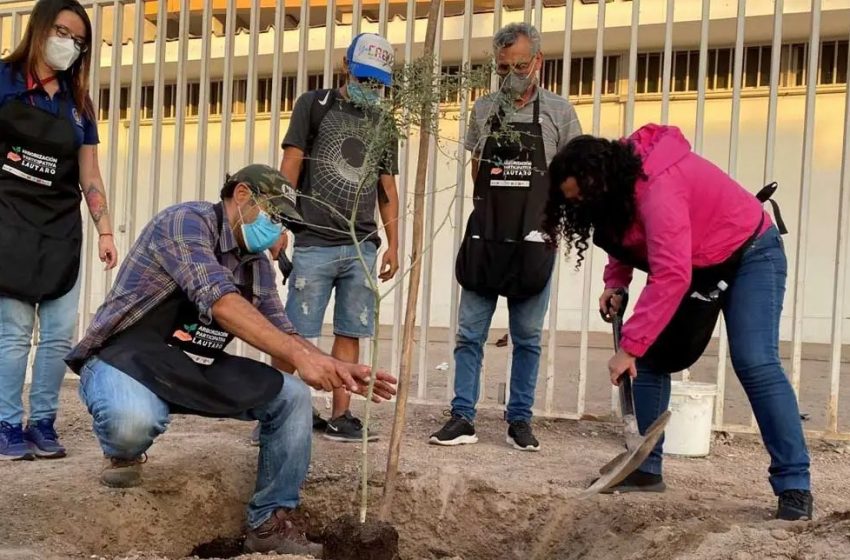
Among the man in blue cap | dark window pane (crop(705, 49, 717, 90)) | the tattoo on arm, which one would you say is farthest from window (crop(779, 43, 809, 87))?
the tattoo on arm

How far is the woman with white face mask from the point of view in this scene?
386cm

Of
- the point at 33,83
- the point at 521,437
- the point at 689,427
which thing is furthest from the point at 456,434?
the point at 33,83

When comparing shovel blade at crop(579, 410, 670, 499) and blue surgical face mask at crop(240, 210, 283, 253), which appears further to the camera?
shovel blade at crop(579, 410, 670, 499)

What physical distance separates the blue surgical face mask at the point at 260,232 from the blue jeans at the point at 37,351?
47.3 inches

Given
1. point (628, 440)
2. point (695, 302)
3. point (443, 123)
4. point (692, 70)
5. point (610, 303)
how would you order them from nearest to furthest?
1. point (695, 302)
2. point (628, 440)
3. point (610, 303)
4. point (443, 123)
5. point (692, 70)

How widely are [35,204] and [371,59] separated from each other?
163 centimetres

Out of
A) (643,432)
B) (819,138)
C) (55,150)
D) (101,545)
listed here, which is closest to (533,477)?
(643,432)

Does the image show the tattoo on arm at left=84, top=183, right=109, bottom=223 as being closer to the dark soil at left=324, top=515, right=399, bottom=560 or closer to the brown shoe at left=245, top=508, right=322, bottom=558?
the brown shoe at left=245, top=508, right=322, bottom=558

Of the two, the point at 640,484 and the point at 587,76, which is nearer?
the point at 640,484

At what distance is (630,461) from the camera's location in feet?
11.6

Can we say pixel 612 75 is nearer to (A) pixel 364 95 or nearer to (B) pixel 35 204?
(A) pixel 364 95

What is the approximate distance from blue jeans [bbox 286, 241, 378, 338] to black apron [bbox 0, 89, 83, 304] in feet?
3.33

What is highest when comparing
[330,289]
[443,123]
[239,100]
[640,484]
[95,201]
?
[239,100]

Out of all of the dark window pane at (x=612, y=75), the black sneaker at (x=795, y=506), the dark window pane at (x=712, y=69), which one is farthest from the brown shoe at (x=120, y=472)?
the dark window pane at (x=712, y=69)
